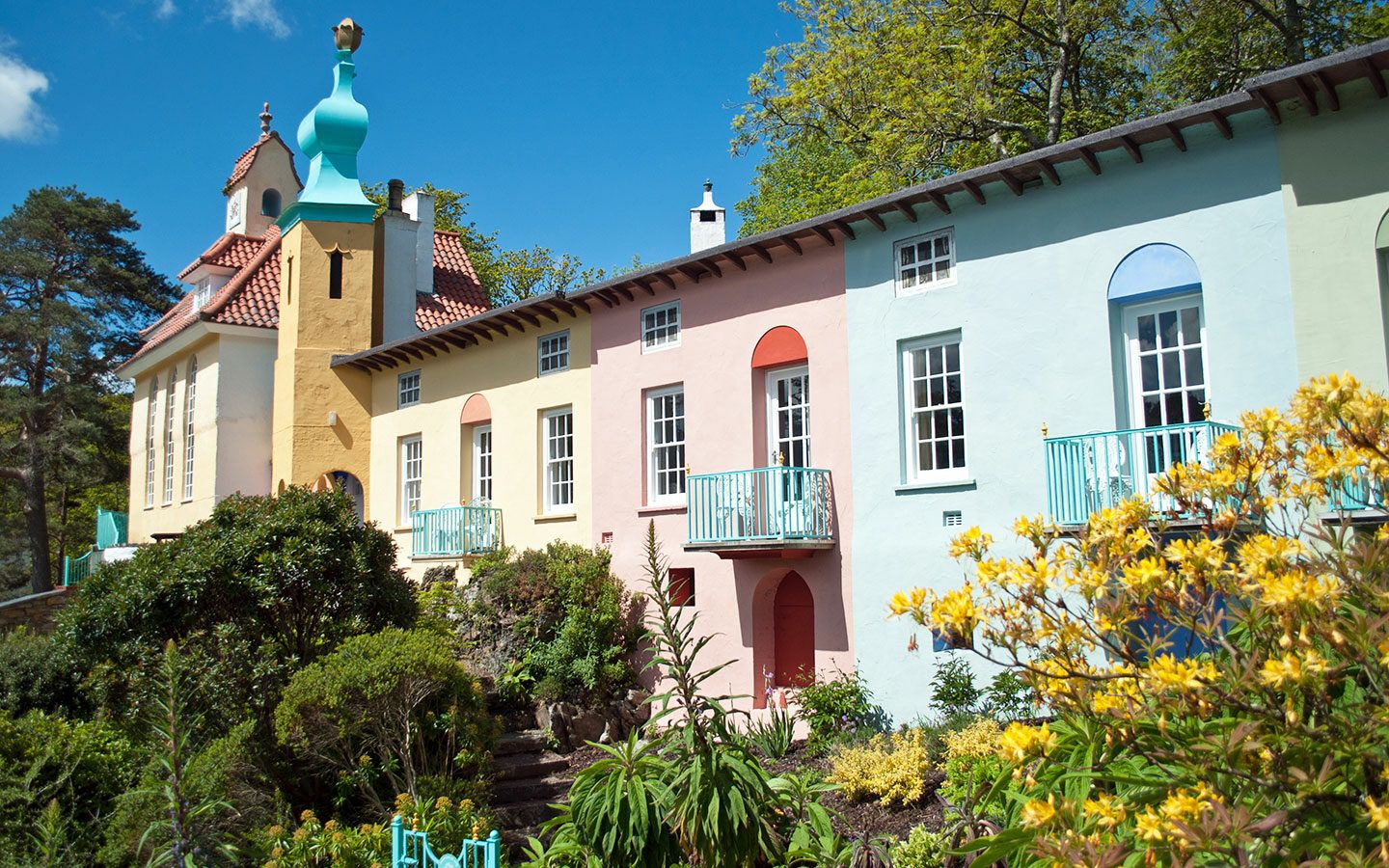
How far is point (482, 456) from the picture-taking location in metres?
21.3

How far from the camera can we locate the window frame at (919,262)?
13.4 metres

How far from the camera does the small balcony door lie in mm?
11281

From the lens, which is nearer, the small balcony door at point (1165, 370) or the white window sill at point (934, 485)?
the small balcony door at point (1165, 370)

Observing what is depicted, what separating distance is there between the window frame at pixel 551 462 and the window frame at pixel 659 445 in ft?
7.00

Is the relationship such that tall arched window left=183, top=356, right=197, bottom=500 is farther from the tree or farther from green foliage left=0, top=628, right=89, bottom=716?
green foliage left=0, top=628, right=89, bottom=716

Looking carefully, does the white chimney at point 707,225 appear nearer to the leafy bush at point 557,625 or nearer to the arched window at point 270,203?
the leafy bush at point 557,625

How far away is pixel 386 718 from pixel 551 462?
9.19 m

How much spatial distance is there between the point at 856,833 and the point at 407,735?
425 centimetres

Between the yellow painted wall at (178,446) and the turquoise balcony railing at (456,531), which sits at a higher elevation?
the yellow painted wall at (178,446)

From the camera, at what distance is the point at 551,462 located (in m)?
19.5

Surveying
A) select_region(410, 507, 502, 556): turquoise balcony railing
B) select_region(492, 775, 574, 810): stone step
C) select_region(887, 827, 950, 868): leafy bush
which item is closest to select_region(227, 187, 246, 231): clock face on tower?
select_region(410, 507, 502, 556): turquoise balcony railing

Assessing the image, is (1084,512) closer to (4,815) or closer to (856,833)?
(856,833)

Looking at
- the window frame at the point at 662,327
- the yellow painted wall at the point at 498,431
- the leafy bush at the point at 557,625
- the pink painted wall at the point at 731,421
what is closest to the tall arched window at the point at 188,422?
the yellow painted wall at the point at 498,431

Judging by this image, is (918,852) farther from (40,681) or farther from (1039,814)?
(40,681)
